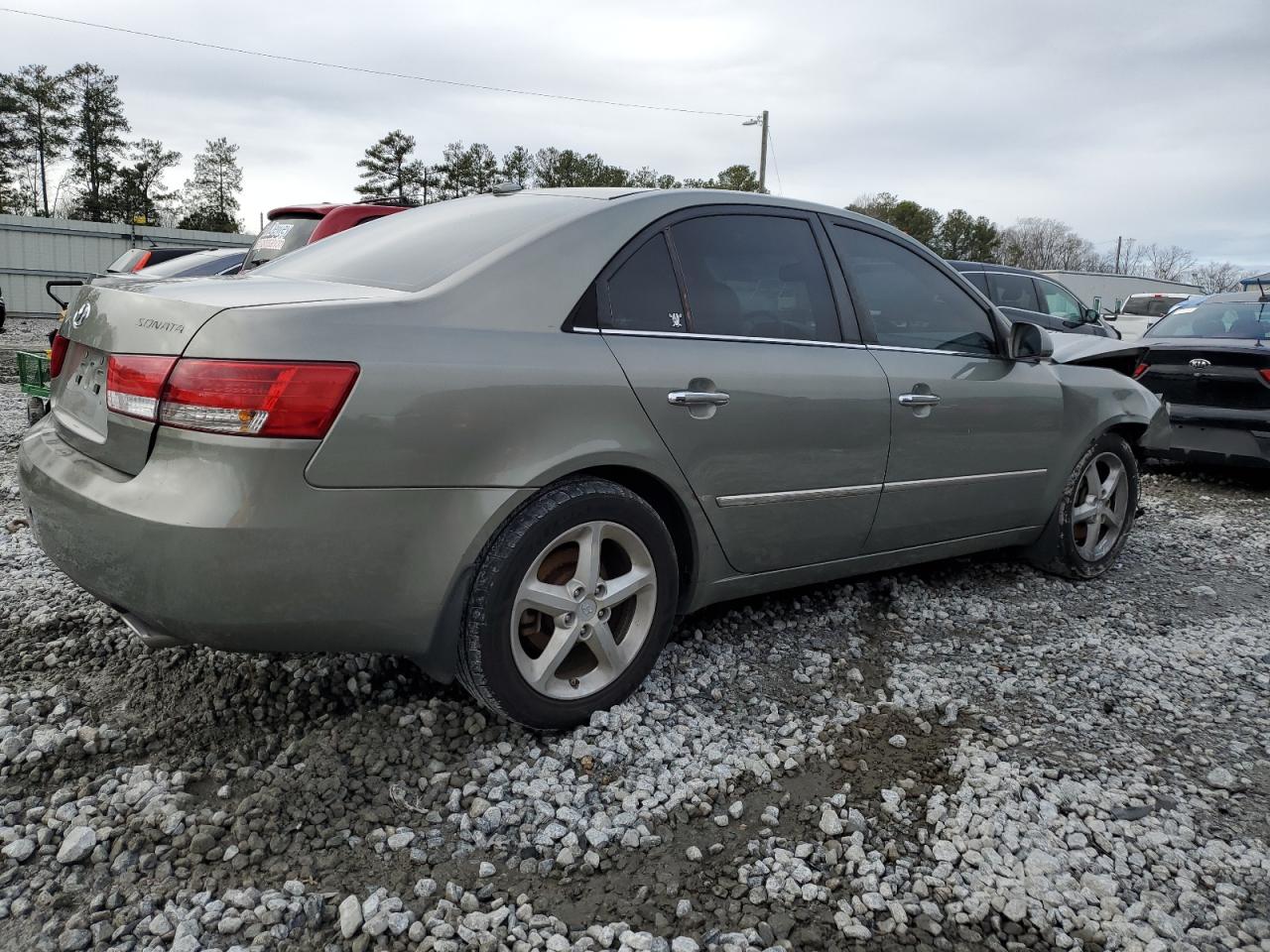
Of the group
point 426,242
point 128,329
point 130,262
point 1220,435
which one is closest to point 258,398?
point 128,329

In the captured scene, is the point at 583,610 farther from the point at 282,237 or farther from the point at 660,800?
the point at 282,237

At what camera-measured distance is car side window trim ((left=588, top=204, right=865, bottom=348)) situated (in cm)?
279

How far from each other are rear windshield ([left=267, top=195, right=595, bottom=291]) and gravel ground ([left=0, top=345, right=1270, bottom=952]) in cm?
129

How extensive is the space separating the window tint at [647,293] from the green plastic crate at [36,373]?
5.10 meters

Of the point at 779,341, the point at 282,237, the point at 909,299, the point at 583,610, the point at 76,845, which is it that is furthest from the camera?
the point at 282,237

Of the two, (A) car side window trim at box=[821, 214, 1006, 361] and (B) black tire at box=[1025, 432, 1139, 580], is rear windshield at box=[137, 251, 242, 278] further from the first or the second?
(B) black tire at box=[1025, 432, 1139, 580]

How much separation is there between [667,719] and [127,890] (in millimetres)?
1487

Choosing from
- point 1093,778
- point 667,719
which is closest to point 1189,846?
point 1093,778

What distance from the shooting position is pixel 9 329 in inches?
765

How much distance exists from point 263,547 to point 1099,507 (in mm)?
4012

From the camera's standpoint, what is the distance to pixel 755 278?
10.6 feet

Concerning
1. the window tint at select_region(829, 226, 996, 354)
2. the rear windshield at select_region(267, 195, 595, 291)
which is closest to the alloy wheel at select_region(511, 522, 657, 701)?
the rear windshield at select_region(267, 195, 595, 291)

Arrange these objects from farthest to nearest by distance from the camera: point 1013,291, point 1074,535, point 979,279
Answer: point 1013,291 < point 979,279 < point 1074,535

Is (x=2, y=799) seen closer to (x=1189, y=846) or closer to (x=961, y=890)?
(x=961, y=890)
